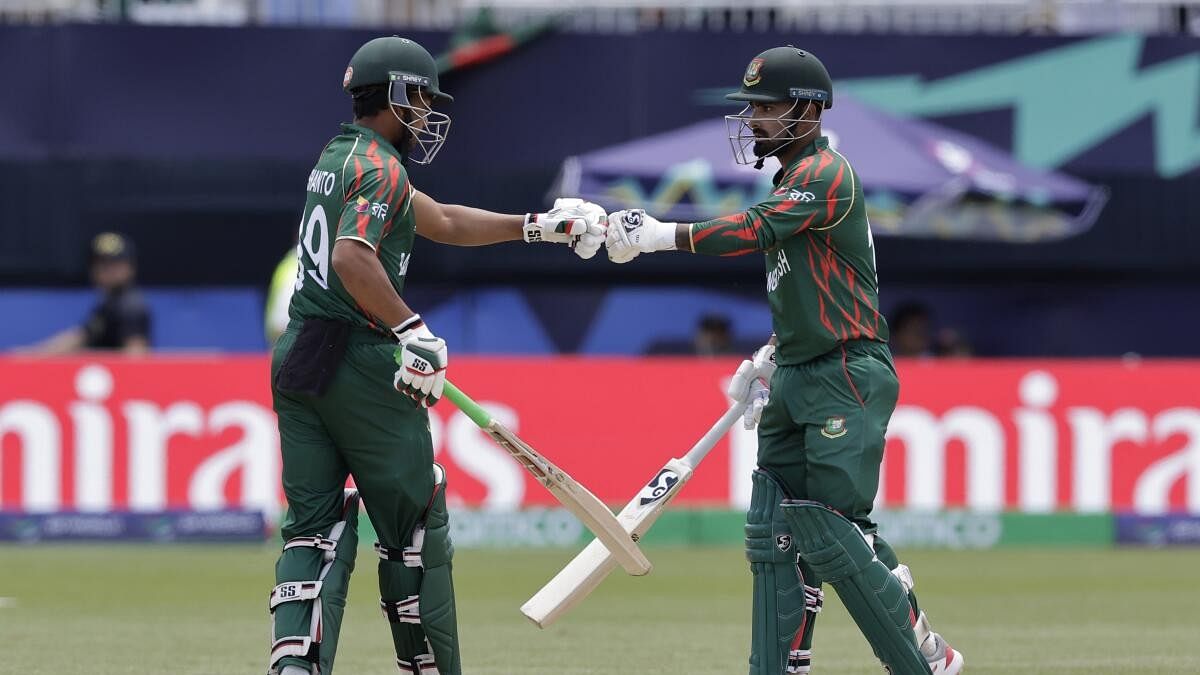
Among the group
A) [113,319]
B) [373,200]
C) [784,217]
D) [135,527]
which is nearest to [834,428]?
[784,217]

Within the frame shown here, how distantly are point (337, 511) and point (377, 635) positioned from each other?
2.68m

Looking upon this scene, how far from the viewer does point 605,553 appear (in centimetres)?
727

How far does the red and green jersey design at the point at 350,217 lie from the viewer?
21.2ft

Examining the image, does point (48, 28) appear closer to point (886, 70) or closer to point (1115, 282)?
point (886, 70)

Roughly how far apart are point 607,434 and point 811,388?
718 centimetres

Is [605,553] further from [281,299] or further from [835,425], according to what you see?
[281,299]

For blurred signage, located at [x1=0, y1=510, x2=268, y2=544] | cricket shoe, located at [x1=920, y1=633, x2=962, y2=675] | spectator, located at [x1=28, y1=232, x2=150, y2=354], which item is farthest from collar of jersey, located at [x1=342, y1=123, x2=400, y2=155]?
spectator, located at [x1=28, y1=232, x2=150, y2=354]

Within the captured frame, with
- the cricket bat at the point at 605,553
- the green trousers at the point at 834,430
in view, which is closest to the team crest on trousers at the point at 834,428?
the green trousers at the point at 834,430

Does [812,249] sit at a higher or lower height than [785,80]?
lower

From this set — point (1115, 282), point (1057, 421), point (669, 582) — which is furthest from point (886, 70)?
point (669, 582)

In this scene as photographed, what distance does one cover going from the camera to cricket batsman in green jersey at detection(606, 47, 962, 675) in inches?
264

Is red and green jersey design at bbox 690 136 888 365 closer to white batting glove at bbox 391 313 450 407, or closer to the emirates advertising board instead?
white batting glove at bbox 391 313 450 407

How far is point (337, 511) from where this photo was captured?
6.73 m

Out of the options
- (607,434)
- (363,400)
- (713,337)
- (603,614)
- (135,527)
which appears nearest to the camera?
(363,400)
